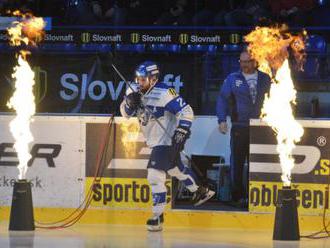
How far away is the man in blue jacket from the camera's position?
42.1 feet

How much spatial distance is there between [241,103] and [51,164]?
2807 millimetres

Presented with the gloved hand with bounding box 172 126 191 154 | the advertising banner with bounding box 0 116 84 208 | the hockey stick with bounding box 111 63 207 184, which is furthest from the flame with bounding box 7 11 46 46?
the gloved hand with bounding box 172 126 191 154

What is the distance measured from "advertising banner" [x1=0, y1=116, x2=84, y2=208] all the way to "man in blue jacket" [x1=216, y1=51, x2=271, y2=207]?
2.04 metres

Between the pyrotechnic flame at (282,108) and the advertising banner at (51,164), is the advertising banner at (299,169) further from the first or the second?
the advertising banner at (51,164)

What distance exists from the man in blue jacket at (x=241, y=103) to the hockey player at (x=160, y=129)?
1.10 meters

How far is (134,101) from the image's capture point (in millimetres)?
11766

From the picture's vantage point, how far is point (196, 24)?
54.3 feet

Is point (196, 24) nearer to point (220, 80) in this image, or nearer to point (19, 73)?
point (220, 80)

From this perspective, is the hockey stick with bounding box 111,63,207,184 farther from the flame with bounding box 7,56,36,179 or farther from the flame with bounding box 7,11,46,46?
the flame with bounding box 7,11,46,46

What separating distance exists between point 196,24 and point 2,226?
20.2 ft

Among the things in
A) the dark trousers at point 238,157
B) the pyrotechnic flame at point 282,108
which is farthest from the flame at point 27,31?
the pyrotechnic flame at point 282,108

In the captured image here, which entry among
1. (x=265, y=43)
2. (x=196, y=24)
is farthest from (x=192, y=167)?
(x=196, y=24)

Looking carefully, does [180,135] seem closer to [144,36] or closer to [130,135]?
[130,135]

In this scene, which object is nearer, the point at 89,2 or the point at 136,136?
the point at 136,136
